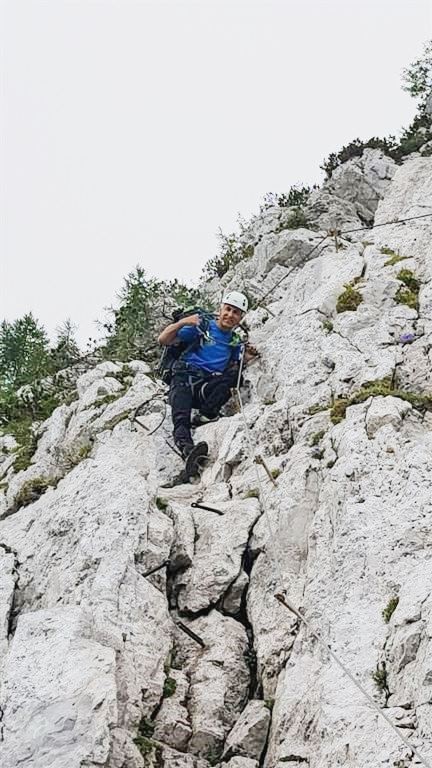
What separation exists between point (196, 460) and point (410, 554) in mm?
4992

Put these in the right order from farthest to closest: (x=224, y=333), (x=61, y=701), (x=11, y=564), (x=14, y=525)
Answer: (x=224, y=333) < (x=14, y=525) < (x=11, y=564) < (x=61, y=701)

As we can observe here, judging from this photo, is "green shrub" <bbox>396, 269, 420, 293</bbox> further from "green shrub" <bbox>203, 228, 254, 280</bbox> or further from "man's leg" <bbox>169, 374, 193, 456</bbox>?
"green shrub" <bbox>203, 228, 254, 280</bbox>

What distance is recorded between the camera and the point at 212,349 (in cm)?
1463

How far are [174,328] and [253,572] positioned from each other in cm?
595

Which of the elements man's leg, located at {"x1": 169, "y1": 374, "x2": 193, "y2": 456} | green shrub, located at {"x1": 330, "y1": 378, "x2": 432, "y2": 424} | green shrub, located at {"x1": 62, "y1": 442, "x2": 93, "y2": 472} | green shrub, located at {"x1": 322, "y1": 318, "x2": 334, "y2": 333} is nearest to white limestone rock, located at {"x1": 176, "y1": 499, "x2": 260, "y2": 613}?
green shrub, located at {"x1": 330, "y1": 378, "x2": 432, "y2": 424}

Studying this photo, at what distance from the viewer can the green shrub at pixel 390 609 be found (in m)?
7.31

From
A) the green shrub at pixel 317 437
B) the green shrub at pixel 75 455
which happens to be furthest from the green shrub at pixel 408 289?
the green shrub at pixel 75 455

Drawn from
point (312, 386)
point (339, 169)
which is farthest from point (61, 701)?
point (339, 169)

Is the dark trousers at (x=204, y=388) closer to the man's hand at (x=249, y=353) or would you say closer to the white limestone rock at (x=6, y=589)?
the man's hand at (x=249, y=353)

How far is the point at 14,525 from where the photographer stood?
39.4ft

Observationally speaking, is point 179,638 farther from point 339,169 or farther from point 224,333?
point 339,169

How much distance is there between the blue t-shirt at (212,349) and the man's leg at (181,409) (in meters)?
0.54

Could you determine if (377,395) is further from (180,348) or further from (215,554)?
(180,348)

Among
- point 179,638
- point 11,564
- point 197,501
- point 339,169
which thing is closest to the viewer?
point 179,638
